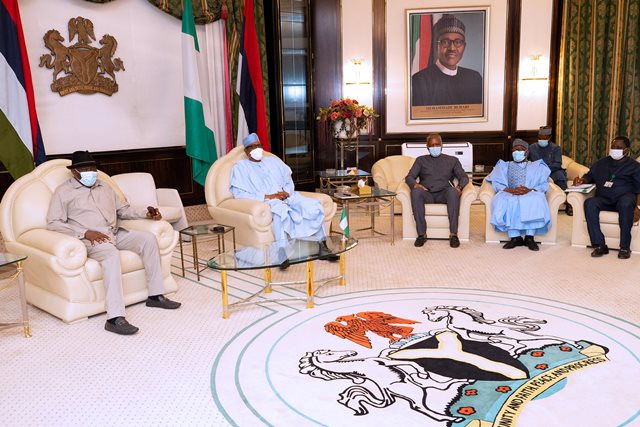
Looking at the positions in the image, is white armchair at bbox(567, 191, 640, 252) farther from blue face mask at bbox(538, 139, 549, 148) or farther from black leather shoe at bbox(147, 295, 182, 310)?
black leather shoe at bbox(147, 295, 182, 310)

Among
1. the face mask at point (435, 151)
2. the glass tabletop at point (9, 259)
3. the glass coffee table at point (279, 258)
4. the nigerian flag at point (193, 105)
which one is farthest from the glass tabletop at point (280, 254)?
the nigerian flag at point (193, 105)

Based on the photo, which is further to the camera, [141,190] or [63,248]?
[141,190]

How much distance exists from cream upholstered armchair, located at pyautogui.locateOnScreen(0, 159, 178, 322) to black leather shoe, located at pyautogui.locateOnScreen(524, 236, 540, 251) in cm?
367

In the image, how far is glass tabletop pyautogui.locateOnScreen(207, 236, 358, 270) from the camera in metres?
4.21

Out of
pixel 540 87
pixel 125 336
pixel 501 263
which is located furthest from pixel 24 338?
pixel 540 87

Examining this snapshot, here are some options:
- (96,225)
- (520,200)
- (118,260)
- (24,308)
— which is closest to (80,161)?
(96,225)

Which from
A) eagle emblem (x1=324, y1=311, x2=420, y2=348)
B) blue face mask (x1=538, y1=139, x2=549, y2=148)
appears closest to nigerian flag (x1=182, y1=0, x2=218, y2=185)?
eagle emblem (x1=324, y1=311, x2=420, y2=348)

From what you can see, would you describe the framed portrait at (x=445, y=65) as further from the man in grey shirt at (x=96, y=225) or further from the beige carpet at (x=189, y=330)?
the man in grey shirt at (x=96, y=225)

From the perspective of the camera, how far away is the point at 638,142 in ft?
26.6

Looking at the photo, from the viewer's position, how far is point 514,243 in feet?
20.6

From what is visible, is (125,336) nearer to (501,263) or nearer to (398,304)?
(398,304)

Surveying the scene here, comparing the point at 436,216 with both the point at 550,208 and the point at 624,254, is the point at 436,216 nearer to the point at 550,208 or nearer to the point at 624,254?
the point at 550,208

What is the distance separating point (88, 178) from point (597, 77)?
7.22 m

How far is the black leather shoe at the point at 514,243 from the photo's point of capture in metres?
6.26
